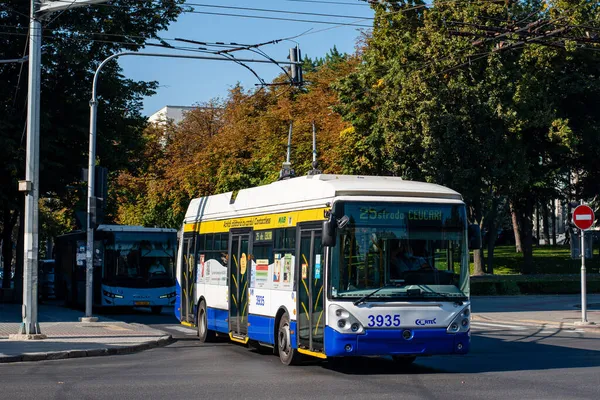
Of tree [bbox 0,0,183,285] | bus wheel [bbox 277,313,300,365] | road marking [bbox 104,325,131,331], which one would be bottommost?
road marking [bbox 104,325,131,331]

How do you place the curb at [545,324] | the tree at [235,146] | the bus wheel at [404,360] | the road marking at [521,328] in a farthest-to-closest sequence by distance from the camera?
the tree at [235,146] → the curb at [545,324] → the road marking at [521,328] → the bus wheel at [404,360]

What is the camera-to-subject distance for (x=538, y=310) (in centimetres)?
3316

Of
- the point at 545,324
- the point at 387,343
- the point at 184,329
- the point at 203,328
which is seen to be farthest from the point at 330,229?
the point at 545,324

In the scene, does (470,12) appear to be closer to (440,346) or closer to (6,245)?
(6,245)

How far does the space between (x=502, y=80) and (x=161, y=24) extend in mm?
13893

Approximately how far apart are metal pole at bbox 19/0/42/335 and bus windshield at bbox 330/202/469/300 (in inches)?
328

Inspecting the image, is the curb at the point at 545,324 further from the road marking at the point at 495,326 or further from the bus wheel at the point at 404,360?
the bus wheel at the point at 404,360

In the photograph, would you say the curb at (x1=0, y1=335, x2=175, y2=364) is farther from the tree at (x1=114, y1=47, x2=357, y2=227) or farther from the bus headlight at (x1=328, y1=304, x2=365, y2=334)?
the tree at (x1=114, y1=47, x2=357, y2=227)

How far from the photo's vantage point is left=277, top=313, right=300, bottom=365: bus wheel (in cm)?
1505

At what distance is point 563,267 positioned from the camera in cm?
5950

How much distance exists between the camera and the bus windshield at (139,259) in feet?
104

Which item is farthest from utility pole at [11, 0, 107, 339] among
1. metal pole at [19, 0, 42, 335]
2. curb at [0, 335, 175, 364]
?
curb at [0, 335, 175, 364]

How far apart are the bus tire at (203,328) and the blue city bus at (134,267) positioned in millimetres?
10912

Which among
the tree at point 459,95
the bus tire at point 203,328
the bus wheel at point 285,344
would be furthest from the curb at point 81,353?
the tree at point 459,95
